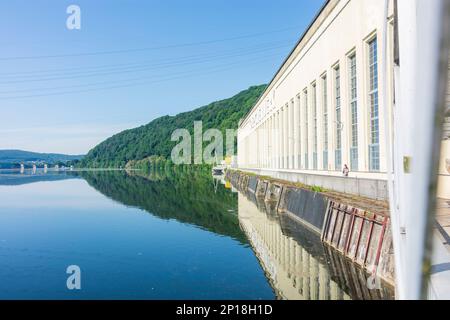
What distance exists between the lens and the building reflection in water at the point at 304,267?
11203 mm

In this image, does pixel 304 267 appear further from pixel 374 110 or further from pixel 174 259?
pixel 374 110

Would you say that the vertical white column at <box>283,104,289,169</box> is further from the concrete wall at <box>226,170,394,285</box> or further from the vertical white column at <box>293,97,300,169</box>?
the concrete wall at <box>226,170,394,285</box>

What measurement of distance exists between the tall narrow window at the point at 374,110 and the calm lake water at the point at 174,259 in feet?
16.9

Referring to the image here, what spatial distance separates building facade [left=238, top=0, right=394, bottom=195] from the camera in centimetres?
1886

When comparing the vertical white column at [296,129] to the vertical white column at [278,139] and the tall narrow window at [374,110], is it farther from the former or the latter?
the tall narrow window at [374,110]

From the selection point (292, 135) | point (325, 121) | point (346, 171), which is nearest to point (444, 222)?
point (346, 171)

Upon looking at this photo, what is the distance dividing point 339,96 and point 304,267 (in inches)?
565

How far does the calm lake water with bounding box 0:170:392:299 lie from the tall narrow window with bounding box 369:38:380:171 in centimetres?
516

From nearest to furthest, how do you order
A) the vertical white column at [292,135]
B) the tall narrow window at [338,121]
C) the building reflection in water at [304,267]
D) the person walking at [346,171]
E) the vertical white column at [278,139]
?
the building reflection in water at [304,267] → the person walking at [346,171] → the tall narrow window at [338,121] → the vertical white column at [292,135] → the vertical white column at [278,139]

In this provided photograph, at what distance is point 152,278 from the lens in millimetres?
13367

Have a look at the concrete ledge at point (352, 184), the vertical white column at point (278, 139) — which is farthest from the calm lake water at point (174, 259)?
the vertical white column at point (278, 139)

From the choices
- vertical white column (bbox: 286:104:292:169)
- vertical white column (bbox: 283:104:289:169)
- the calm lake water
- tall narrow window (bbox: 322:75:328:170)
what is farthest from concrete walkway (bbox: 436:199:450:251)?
vertical white column (bbox: 283:104:289:169)

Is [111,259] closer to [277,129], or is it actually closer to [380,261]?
[380,261]

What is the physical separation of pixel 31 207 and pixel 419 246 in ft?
132
